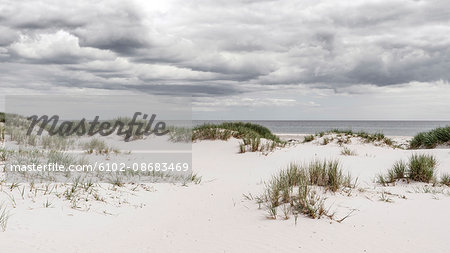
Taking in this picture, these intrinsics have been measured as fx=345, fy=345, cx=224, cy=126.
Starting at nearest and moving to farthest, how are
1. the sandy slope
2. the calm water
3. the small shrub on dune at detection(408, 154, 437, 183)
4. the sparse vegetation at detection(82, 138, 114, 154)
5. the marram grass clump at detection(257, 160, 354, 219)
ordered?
the sandy slope → the marram grass clump at detection(257, 160, 354, 219) → the small shrub on dune at detection(408, 154, 437, 183) → the sparse vegetation at detection(82, 138, 114, 154) → the calm water

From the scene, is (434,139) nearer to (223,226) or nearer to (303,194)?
(303,194)

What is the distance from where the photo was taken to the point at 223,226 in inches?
204

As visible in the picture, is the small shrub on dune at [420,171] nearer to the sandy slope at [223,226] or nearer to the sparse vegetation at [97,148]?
the sandy slope at [223,226]

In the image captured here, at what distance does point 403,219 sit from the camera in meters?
5.29

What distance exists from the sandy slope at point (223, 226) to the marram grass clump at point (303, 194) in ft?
0.60

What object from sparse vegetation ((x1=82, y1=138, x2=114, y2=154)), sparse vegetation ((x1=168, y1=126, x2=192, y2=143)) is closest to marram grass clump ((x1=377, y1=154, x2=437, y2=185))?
sparse vegetation ((x1=82, y1=138, x2=114, y2=154))

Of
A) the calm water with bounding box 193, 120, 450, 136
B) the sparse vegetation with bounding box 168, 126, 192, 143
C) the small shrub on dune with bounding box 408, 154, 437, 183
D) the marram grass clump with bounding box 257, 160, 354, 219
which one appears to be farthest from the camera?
the calm water with bounding box 193, 120, 450, 136

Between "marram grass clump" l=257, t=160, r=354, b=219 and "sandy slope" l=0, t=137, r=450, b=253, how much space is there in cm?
18

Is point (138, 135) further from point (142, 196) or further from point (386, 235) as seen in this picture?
point (386, 235)

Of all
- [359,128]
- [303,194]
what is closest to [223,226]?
[303,194]

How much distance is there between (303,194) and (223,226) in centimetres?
136

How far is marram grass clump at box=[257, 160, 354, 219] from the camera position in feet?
17.2

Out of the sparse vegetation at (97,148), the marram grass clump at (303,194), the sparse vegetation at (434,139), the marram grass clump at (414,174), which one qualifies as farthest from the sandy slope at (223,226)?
the sparse vegetation at (434,139)

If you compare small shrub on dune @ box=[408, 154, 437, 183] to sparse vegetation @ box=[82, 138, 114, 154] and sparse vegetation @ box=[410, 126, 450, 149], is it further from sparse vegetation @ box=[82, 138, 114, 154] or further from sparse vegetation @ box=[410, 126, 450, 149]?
sparse vegetation @ box=[82, 138, 114, 154]
